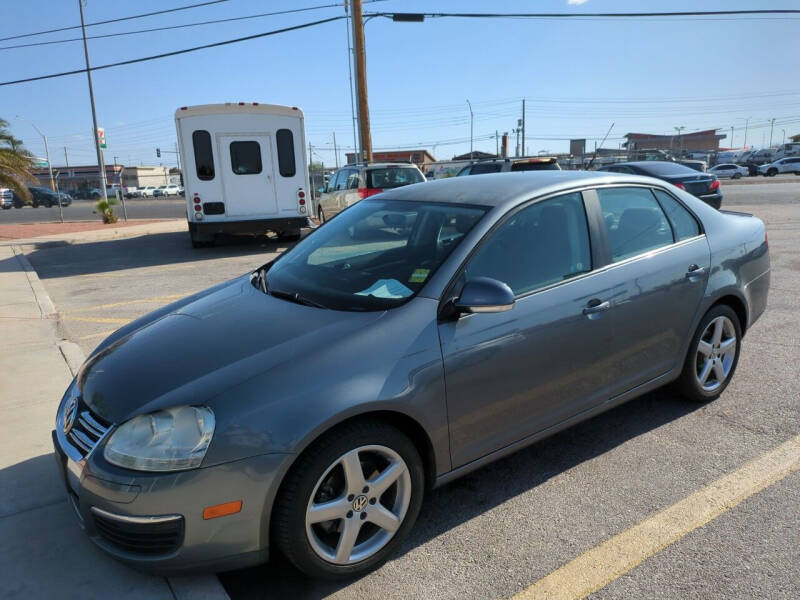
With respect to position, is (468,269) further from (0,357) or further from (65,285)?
(65,285)

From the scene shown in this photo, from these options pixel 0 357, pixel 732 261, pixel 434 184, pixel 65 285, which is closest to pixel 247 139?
pixel 65 285

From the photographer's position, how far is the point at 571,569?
8.15ft

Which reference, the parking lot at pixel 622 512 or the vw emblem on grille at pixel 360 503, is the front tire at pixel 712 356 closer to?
the parking lot at pixel 622 512

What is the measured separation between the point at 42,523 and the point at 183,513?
4.06 ft

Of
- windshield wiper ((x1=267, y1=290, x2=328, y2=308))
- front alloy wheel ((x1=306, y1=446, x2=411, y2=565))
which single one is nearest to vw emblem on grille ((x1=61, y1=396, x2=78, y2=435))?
windshield wiper ((x1=267, y1=290, x2=328, y2=308))

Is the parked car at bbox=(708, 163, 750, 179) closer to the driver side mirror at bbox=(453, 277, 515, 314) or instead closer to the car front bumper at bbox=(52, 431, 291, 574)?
the driver side mirror at bbox=(453, 277, 515, 314)

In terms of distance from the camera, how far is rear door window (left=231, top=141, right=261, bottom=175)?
39.7ft

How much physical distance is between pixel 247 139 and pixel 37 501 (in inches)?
401

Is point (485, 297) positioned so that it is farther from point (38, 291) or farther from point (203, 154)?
point (203, 154)

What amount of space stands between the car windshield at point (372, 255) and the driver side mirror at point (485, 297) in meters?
0.26

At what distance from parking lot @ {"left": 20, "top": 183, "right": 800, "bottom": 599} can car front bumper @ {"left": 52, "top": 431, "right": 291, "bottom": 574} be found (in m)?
0.40

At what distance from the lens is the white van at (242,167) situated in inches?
465

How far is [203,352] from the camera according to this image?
2.55m

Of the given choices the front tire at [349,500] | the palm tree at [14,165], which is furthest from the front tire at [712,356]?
the palm tree at [14,165]
